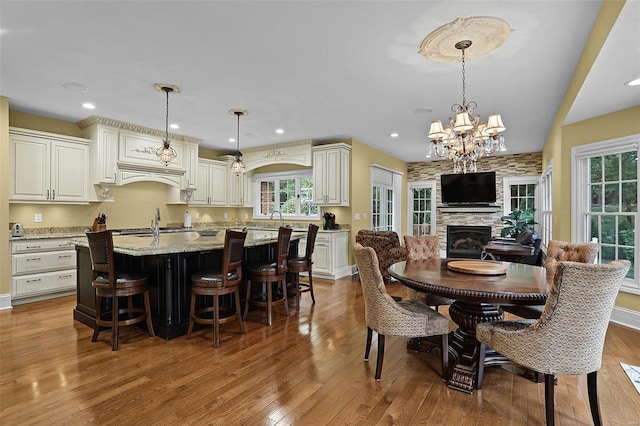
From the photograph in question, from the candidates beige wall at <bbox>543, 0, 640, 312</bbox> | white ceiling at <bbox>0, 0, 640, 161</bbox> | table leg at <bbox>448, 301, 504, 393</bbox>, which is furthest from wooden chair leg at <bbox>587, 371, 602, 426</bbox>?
beige wall at <bbox>543, 0, 640, 312</bbox>

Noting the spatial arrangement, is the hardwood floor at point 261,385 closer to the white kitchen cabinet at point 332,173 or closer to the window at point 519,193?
the white kitchen cabinet at point 332,173

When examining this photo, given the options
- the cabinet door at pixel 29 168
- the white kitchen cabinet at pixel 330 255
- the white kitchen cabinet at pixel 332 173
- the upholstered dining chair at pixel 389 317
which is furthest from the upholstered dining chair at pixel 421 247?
the cabinet door at pixel 29 168

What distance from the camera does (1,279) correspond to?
4043 mm

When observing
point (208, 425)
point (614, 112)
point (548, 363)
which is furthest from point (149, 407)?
point (614, 112)

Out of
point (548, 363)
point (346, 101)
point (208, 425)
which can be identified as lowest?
point (208, 425)

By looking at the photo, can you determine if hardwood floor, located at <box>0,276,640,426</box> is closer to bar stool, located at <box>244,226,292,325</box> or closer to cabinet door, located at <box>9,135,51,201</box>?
bar stool, located at <box>244,226,292,325</box>

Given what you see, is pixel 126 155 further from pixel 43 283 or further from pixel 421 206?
pixel 421 206

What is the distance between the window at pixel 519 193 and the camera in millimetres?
7477

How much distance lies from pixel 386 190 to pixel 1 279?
714 cm

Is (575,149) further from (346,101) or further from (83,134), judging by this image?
(83,134)

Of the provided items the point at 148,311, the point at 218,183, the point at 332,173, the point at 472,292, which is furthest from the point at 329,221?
the point at 472,292

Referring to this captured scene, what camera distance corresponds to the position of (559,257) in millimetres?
3078

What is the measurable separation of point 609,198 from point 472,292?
3.12 m

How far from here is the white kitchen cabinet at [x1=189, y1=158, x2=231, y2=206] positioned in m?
6.75
